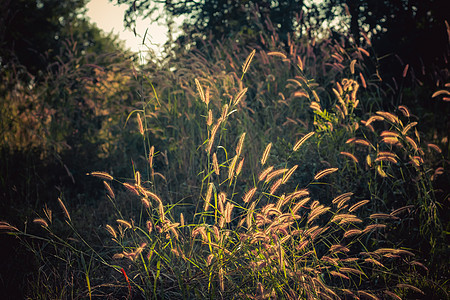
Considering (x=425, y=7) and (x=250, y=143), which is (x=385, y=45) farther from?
(x=250, y=143)

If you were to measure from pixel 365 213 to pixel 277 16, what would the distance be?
5.44 metres

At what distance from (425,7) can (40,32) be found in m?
14.9

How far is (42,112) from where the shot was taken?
4.05 metres

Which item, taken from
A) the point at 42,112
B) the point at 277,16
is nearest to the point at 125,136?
the point at 42,112

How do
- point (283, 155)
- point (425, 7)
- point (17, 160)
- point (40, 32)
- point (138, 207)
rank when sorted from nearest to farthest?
point (283, 155) < point (138, 207) < point (17, 160) < point (425, 7) < point (40, 32)

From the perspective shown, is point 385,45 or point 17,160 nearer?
point 17,160

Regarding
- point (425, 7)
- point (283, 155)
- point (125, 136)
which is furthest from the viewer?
point (425, 7)

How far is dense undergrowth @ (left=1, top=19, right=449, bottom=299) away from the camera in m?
1.76

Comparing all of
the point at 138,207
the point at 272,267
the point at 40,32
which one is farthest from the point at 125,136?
the point at 40,32

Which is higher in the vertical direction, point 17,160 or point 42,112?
point 42,112

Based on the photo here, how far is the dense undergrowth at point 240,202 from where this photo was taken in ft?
5.76

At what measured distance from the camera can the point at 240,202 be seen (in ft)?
10.7

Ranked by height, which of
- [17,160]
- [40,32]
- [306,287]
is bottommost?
[306,287]

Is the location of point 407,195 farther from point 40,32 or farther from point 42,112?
point 40,32
